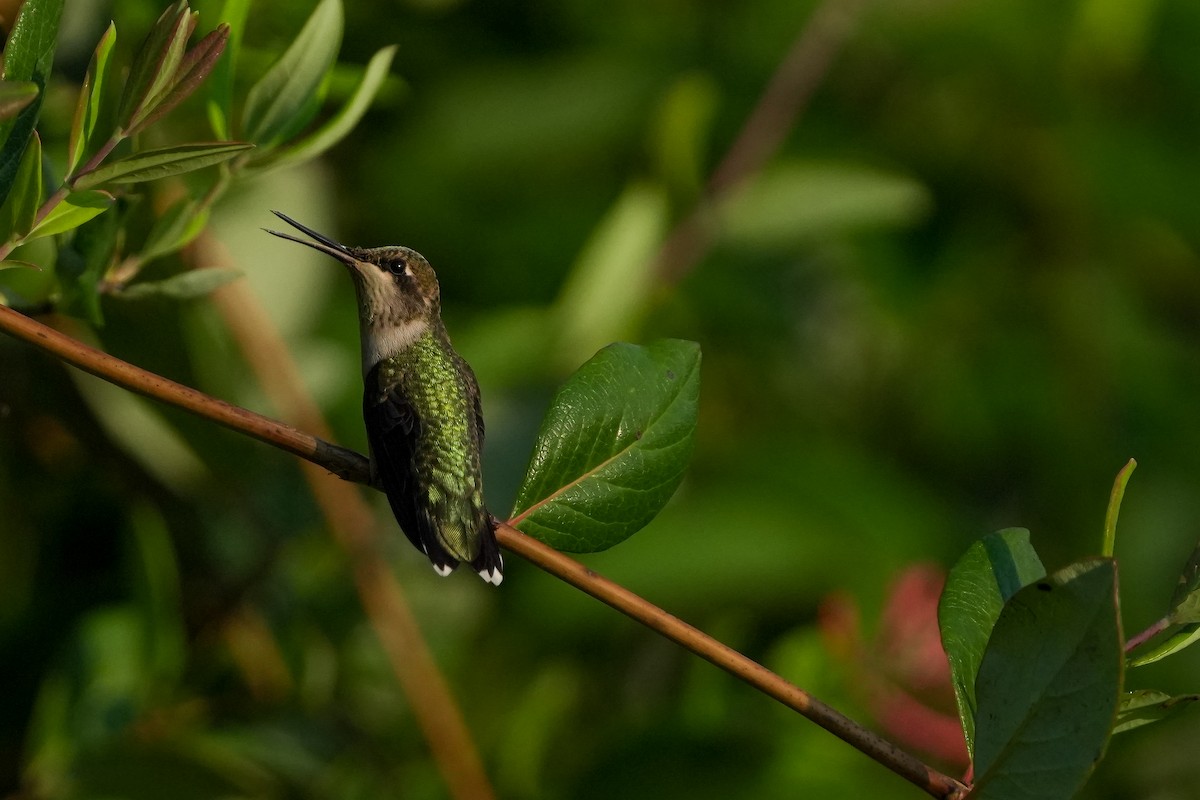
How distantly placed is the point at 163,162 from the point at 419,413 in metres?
0.98

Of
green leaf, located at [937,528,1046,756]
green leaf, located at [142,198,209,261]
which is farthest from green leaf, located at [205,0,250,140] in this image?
green leaf, located at [937,528,1046,756]

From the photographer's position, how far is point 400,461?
1.99 m

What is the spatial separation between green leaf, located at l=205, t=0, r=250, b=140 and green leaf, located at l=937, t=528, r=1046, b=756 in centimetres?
92

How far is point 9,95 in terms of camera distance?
3.12 feet

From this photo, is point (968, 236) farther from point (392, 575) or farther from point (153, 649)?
point (153, 649)

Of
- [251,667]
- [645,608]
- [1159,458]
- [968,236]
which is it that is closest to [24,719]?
[251,667]

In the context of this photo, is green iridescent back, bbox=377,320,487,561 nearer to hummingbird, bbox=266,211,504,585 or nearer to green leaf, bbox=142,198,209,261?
hummingbird, bbox=266,211,504,585

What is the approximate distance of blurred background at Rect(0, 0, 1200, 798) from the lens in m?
2.40

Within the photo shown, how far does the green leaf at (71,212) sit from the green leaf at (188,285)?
200 millimetres

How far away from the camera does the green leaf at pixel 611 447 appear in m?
1.39

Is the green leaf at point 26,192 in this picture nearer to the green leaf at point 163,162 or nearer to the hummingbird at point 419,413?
the green leaf at point 163,162

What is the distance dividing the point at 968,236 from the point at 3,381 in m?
2.59

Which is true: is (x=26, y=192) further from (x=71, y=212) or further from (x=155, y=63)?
(x=155, y=63)

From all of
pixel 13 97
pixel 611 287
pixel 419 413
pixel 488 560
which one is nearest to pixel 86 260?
pixel 13 97
